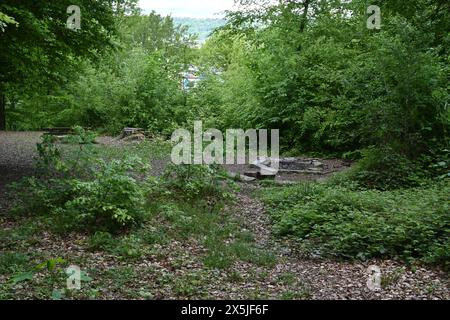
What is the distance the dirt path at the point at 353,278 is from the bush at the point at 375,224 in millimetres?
262

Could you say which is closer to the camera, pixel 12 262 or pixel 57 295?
pixel 57 295

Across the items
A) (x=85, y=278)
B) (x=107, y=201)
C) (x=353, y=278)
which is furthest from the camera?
(x=107, y=201)

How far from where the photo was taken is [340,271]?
5742 millimetres

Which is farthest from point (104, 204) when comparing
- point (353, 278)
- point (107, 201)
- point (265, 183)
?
point (265, 183)

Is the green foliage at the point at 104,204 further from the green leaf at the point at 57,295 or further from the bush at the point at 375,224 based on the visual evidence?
the bush at the point at 375,224

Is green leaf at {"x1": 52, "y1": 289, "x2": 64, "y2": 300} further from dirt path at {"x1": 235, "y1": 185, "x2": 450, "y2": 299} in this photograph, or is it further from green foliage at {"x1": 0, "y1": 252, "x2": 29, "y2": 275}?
dirt path at {"x1": 235, "y1": 185, "x2": 450, "y2": 299}

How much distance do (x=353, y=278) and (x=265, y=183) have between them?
235 inches

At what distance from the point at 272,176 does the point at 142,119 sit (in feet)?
37.6

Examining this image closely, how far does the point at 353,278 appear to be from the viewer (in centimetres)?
544

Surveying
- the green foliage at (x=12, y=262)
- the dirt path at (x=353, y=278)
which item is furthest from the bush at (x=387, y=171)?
the green foliage at (x=12, y=262)

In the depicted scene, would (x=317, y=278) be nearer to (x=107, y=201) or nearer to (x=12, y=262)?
(x=107, y=201)

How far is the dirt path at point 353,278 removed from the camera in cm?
496
